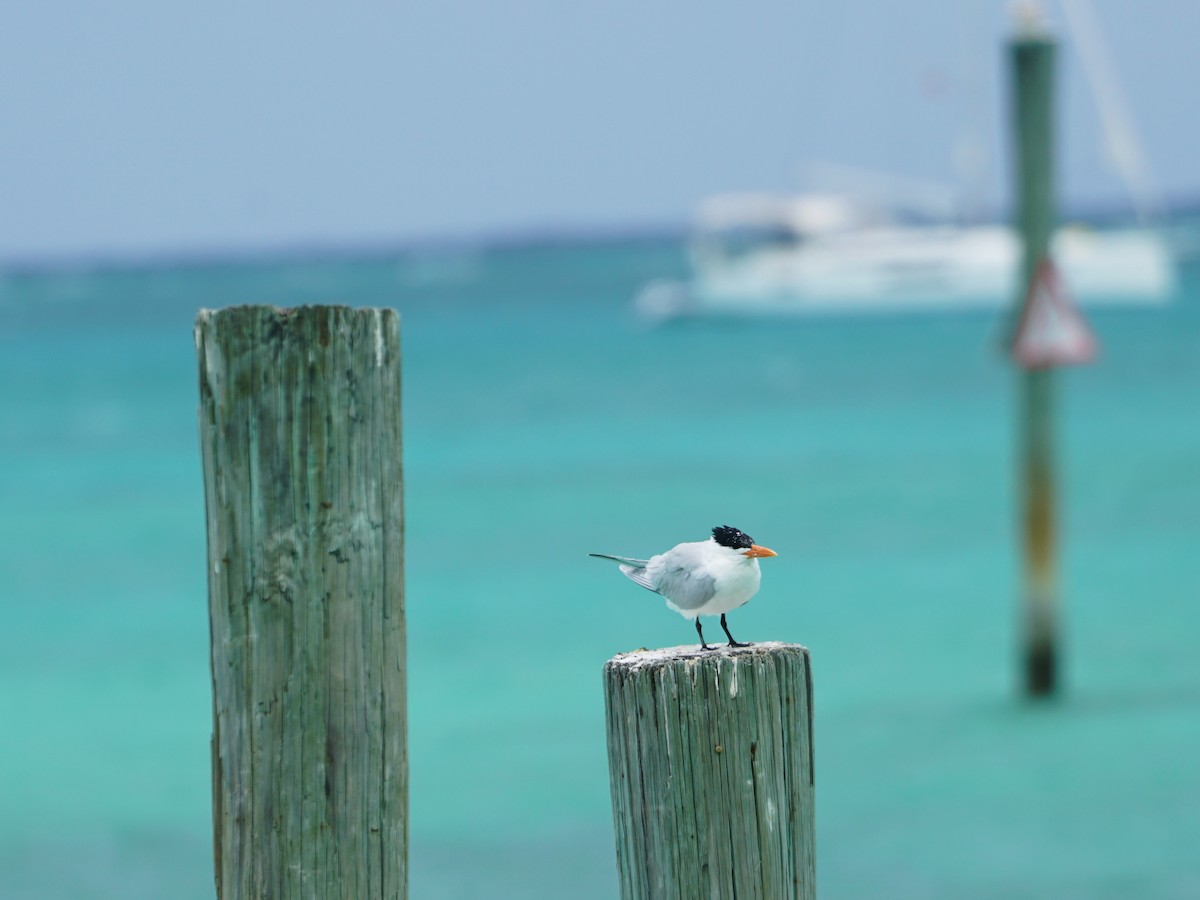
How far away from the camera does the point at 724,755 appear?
2.58m

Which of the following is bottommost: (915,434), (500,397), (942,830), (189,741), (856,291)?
(942,830)

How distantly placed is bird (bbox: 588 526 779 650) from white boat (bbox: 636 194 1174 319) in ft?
181

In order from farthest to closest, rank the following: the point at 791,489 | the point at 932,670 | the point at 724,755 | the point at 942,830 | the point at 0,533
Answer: the point at 791,489, the point at 0,533, the point at 932,670, the point at 942,830, the point at 724,755

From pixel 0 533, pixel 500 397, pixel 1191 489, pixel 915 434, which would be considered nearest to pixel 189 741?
pixel 0 533

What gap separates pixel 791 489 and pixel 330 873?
1869 cm

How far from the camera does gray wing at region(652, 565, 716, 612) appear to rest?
8.61ft

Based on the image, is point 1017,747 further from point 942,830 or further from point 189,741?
point 189,741

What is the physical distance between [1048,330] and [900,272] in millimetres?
51307

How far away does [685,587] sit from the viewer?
104 inches

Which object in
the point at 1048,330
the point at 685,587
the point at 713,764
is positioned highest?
the point at 1048,330

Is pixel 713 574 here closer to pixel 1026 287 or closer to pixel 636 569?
pixel 636 569

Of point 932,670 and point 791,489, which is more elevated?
point 791,489

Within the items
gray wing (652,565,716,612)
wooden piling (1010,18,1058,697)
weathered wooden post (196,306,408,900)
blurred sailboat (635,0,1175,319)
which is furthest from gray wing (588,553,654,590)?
blurred sailboat (635,0,1175,319)

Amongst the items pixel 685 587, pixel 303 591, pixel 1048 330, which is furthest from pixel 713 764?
pixel 1048 330
